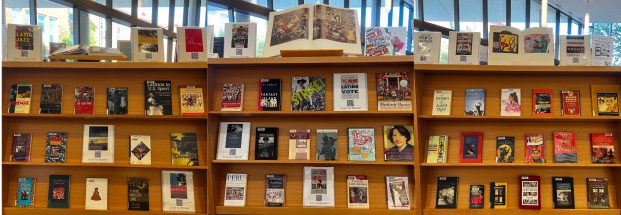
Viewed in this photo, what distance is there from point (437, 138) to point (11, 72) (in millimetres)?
3050

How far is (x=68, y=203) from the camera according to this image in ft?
9.09

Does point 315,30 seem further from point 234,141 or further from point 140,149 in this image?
point 140,149

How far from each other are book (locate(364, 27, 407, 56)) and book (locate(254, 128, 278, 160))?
2.84 feet

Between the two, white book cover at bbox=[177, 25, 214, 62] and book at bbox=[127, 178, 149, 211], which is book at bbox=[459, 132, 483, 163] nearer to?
white book cover at bbox=[177, 25, 214, 62]

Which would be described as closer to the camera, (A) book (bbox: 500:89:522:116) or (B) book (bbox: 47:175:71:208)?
(A) book (bbox: 500:89:522:116)

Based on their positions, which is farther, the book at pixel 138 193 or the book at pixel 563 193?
the book at pixel 138 193


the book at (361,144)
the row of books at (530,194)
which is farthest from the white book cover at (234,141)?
the row of books at (530,194)

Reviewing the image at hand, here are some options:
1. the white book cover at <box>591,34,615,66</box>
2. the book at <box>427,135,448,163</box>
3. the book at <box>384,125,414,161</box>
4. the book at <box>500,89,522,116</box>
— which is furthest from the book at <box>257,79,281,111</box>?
the white book cover at <box>591,34,615,66</box>

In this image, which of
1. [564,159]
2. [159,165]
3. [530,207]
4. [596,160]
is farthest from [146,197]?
[596,160]

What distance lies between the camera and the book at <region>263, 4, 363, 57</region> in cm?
248

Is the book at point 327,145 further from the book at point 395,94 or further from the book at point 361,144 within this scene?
the book at point 395,94

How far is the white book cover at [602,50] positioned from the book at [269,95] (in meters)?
2.09

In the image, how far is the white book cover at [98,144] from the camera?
2.72 metres

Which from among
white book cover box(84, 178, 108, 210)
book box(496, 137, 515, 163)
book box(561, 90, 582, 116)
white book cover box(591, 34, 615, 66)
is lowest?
white book cover box(84, 178, 108, 210)
